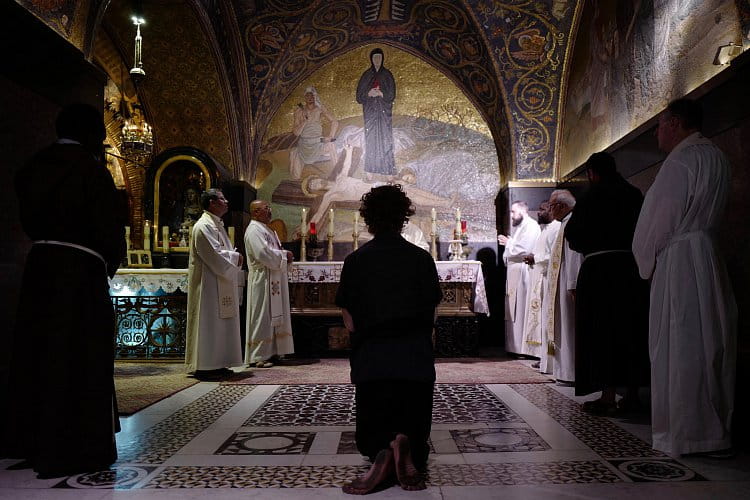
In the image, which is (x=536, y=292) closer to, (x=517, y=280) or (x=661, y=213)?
(x=517, y=280)

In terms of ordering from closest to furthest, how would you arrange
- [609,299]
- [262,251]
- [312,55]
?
1. [609,299]
2. [262,251]
3. [312,55]

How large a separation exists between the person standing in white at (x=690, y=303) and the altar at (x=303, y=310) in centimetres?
501

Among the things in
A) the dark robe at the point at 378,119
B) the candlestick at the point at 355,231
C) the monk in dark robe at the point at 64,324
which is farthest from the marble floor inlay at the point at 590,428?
the dark robe at the point at 378,119

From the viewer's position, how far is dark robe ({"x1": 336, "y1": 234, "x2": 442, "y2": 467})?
293cm

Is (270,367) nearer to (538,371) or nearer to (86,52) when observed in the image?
(538,371)

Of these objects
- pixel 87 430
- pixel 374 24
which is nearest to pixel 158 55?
pixel 374 24

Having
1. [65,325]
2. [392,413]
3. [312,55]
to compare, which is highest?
[312,55]

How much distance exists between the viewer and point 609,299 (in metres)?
4.42

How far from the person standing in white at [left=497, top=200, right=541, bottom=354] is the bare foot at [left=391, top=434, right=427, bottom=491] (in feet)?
19.2

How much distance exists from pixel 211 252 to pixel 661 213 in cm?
454

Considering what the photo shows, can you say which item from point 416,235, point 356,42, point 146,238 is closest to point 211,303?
point 146,238

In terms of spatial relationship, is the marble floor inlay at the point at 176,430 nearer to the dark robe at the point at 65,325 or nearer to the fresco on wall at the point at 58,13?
the dark robe at the point at 65,325

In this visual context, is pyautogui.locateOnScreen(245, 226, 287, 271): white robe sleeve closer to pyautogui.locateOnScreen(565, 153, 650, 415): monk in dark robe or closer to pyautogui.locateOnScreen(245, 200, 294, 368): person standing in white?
pyautogui.locateOnScreen(245, 200, 294, 368): person standing in white

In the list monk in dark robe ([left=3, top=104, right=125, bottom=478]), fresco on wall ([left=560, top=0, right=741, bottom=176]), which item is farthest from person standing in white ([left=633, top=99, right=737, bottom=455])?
monk in dark robe ([left=3, top=104, right=125, bottom=478])
